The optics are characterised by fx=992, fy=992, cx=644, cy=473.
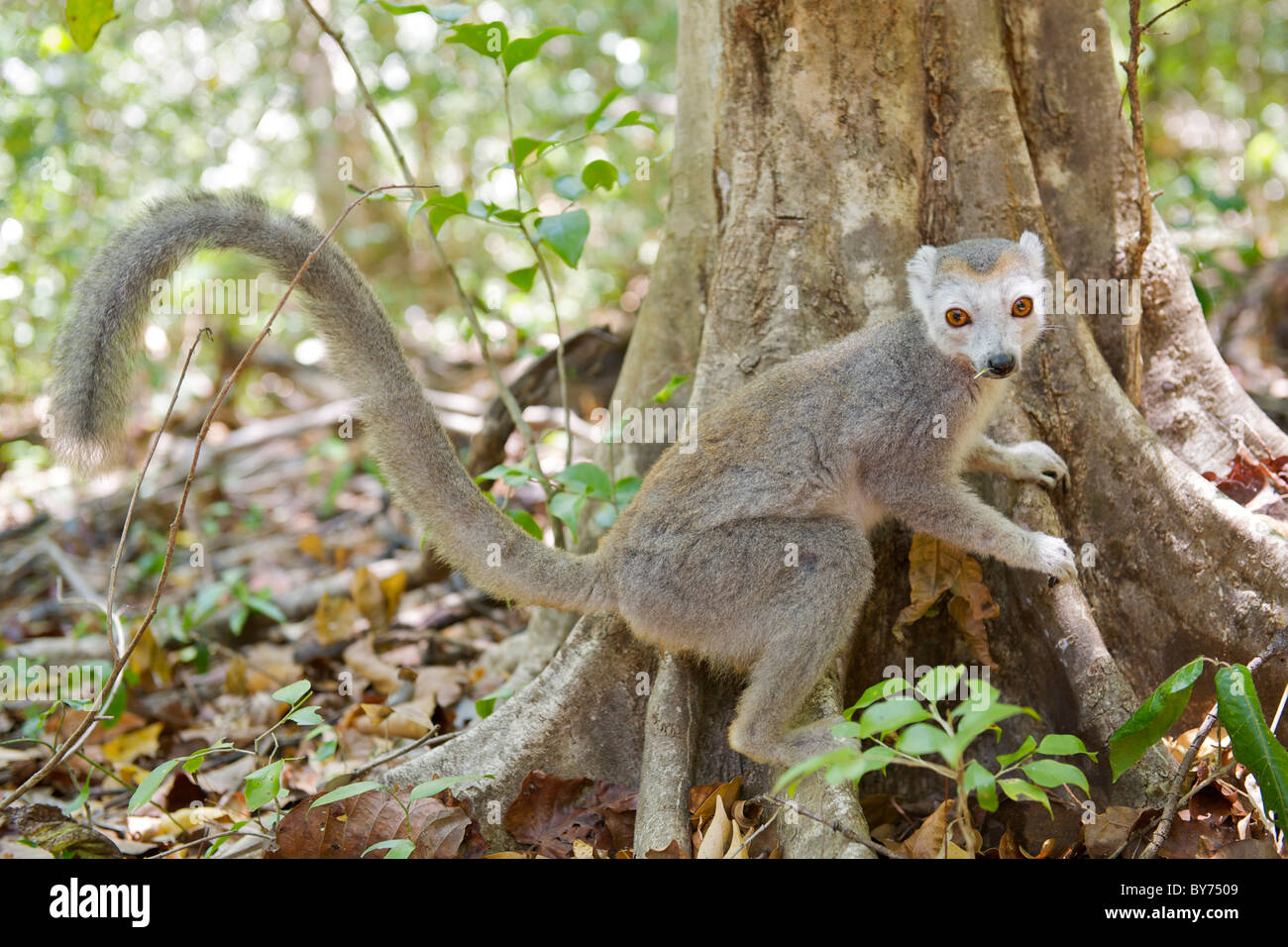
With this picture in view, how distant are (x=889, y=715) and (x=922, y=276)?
2.61 metres

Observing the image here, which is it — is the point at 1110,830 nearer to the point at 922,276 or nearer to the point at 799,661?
the point at 799,661

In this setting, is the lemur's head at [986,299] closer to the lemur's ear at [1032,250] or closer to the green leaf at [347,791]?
the lemur's ear at [1032,250]

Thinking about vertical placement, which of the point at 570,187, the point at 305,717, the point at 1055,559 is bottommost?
the point at 305,717

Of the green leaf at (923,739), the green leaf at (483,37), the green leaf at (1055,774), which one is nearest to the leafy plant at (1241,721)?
the green leaf at (1055,774)

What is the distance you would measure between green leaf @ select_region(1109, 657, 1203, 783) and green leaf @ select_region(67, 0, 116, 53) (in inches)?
210

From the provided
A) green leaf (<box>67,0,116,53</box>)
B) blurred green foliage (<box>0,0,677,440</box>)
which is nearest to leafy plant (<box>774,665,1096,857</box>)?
green leaf (<box>67,0,116,53</box>)

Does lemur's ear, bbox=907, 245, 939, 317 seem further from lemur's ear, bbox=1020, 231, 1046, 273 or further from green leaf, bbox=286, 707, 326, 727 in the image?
green leaf, bbox=286, 707, 326, 727

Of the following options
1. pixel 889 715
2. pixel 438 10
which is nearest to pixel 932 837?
pixel 889 715

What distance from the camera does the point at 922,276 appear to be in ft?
15.5

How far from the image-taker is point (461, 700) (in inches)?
243

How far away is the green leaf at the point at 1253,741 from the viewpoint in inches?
133

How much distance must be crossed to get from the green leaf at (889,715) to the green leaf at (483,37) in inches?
139

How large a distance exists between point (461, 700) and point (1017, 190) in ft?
14.2

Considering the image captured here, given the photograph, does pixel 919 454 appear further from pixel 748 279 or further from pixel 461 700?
pixel 461 700
